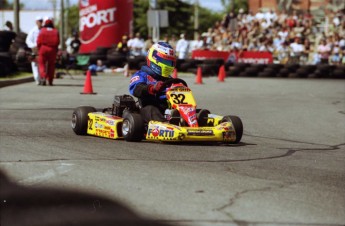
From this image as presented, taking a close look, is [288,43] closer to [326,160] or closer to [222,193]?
[326,160]

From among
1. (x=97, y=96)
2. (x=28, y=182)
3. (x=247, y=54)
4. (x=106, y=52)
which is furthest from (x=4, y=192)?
(x=247, y=54)

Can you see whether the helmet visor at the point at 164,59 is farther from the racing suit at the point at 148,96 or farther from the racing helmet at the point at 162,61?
the racing suit at the point at 148,96

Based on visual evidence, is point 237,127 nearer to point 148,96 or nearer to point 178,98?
point 178,98

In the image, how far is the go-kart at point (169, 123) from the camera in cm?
988

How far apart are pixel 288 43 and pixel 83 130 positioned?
83.6 feet

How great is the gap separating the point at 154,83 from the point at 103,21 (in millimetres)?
25851

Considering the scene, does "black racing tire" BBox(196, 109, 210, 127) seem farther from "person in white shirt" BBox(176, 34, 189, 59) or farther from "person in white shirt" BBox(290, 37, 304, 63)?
"person in white shirt" BBox(290, 37, 304, 63)

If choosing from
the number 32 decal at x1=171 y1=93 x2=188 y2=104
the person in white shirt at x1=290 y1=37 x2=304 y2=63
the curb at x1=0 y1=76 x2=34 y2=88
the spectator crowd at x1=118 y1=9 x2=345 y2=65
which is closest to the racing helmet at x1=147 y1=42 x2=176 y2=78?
the number 32 decal at x1=171 y1=93 x2=188 y2=104

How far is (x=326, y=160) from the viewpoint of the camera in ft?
30.1

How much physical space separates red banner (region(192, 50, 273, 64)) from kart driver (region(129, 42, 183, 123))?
23.3 meters

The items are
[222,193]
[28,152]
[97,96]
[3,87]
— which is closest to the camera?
[222,193]

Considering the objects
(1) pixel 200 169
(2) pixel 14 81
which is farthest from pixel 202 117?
(2) pixel 14 81

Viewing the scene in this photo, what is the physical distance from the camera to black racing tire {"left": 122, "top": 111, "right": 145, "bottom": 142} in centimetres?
991

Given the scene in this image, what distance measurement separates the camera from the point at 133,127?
991cm
